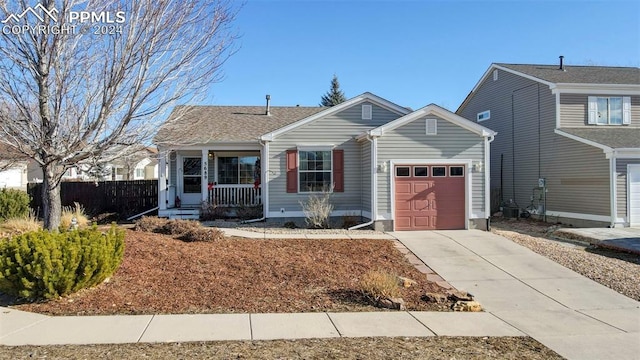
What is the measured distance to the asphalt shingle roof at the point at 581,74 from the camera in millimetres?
18391

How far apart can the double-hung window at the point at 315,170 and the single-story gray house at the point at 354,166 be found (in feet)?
0.12

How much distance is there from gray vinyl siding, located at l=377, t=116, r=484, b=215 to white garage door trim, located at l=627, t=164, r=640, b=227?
19.6 feet

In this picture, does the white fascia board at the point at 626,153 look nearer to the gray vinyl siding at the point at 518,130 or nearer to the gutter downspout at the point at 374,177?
the gray vinyl siding at the point at 518,130

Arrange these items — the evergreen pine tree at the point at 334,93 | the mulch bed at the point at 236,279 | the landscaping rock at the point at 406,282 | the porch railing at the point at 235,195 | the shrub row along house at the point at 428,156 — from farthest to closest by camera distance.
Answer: the evergreen pine tree at the point at 334,93, the porch railing at the point at 235,195, the shrub row along house at the point at 428,156, the landscaping rock at the point at 406,282, the mulch bed at the point at 236,279

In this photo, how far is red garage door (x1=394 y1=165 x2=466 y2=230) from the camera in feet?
46.1

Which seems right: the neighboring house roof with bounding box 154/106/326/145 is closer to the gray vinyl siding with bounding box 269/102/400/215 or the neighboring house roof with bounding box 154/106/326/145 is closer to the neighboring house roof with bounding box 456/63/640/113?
the gray vinyl siding with bounding box 269/102/400/215

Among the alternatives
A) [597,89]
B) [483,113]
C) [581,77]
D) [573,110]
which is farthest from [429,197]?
[483,113]

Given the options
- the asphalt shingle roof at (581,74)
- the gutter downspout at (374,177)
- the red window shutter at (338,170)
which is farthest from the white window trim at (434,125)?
the asphalt shingle roof at (581,74)

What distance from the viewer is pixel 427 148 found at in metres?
14.2

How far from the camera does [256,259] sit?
908cm

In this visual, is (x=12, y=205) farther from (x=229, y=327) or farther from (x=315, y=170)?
(x=229, y=327)

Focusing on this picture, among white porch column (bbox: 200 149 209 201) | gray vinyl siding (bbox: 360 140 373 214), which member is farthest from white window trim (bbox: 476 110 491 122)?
→ white porch column (bbox: 200 149 209 201)

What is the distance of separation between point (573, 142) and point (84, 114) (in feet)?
56.1

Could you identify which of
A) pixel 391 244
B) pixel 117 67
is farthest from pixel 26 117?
pixel 391 244
